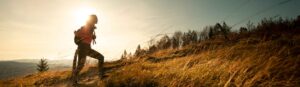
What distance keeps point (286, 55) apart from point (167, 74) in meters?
2.15

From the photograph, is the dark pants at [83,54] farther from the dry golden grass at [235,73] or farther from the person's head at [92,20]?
the dry golden grass at [235,73]

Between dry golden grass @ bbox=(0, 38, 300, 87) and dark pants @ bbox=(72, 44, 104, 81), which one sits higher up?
dark pants @ bbox=(72, 44, 104, 81)

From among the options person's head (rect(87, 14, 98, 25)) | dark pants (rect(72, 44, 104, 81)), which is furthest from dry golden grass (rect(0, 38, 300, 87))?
person's head (rect(87, 14, 98, 25))

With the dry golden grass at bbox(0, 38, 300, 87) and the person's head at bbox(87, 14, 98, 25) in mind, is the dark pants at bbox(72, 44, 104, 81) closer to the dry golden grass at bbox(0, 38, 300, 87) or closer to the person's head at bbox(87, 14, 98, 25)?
the person's head at bbox(87, 14, 98, 25)

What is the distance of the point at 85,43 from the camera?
7.14 metres

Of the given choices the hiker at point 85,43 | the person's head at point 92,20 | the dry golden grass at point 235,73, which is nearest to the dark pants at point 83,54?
the hiker at point 85,43

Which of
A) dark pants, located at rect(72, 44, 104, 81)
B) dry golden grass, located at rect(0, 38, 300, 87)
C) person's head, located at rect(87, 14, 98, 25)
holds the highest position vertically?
person's head, located at rect(87, 14, 98, 25)

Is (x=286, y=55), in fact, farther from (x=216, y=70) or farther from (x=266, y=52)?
(x=216, y=70)

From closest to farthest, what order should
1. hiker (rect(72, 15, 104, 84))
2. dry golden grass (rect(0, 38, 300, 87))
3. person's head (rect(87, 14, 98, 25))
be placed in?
dry golden grass (rect(0, 38, 300, 87)) < hiker (rect(72, 15, 104, 84)) < person's head (rect(87, 14, 98, 25))

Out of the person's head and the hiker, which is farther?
the person's head

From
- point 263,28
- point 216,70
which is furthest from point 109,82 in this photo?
point 263,28

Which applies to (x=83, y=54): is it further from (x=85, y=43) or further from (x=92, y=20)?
(x=92, y=20)

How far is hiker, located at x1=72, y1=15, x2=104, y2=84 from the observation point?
7.09 meters

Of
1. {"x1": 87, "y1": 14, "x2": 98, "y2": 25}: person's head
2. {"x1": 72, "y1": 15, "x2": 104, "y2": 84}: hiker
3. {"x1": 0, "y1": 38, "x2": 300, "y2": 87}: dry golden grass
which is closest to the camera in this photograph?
{"x1": 0, "y1": 38, "x2": 300, "y2": 87}: dry golden grass
